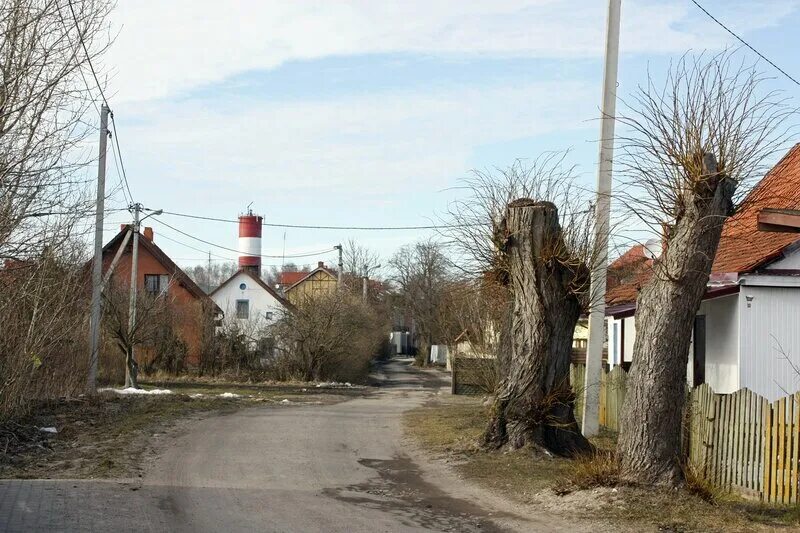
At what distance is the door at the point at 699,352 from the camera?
16.6m

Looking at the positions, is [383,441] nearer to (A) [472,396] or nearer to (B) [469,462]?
(B) [469,462]

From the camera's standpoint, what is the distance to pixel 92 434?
45.7ft

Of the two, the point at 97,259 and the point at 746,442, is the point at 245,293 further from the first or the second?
the point at 746,442

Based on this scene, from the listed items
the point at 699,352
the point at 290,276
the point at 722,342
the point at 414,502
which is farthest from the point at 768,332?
the point at 290,276

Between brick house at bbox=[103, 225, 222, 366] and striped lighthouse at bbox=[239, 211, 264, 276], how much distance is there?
734 cm

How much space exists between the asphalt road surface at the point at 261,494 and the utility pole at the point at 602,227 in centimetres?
330

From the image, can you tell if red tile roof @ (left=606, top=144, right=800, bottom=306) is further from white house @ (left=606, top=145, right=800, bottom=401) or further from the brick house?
the brick house

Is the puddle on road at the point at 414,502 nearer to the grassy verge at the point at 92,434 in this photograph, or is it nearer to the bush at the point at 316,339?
the grassy verge at the point at 92,434

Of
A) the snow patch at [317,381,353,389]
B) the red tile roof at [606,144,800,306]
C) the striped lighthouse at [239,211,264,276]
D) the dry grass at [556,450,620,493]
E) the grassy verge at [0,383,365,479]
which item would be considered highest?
the striped lighthouse at [239,211,264,276]

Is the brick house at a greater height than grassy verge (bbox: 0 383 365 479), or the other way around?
the brick house

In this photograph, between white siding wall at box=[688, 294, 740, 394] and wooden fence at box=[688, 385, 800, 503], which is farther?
white siding wall at box=[688, 294, 740, 394]

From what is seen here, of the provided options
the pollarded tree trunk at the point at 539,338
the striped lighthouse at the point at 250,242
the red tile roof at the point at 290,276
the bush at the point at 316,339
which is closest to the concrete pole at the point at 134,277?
the bush at the point at 316,339

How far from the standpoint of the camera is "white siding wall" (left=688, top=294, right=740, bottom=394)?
569 inches

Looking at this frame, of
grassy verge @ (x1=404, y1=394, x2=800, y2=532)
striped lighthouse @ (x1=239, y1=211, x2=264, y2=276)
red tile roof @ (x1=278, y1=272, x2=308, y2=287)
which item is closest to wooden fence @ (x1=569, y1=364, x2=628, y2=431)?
grassy verge @ (x1=404, y1=394, x2=800, y2=532)
